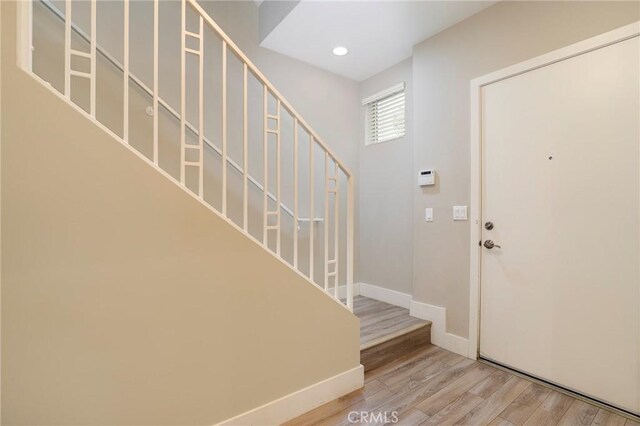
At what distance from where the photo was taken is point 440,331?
2.47 metres

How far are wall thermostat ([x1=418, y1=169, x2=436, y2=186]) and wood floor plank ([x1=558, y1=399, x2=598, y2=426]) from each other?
1763 millimetres

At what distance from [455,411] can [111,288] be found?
6.48ft

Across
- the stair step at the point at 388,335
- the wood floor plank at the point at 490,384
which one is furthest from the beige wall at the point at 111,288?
the wood floor plank at the point at 490,384

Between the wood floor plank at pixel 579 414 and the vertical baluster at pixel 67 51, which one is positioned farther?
the wood floor plank at pixel 579 414

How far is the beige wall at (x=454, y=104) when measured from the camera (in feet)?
6.37

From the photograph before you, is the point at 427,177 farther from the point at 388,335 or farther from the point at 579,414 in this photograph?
the point at 579,414

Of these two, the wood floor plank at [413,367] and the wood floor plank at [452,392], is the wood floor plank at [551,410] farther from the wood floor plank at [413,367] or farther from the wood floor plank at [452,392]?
the wood floor plank at [413,367]

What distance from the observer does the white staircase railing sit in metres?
1.17

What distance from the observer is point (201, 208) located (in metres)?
1.34

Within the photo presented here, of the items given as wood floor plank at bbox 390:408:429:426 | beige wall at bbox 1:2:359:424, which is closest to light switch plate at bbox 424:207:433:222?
wood floor plank at bbox 390:408:429:426

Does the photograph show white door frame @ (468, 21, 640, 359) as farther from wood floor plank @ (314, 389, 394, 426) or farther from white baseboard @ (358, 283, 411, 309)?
wood floor plank @ (314, 389, 394, 426)

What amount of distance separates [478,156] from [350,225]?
1.24 m

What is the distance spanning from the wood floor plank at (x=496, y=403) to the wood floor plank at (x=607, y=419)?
0.36 meters

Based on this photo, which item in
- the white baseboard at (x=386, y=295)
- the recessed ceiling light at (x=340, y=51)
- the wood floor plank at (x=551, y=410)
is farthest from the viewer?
the white baseboard at (x=386, y=295)
